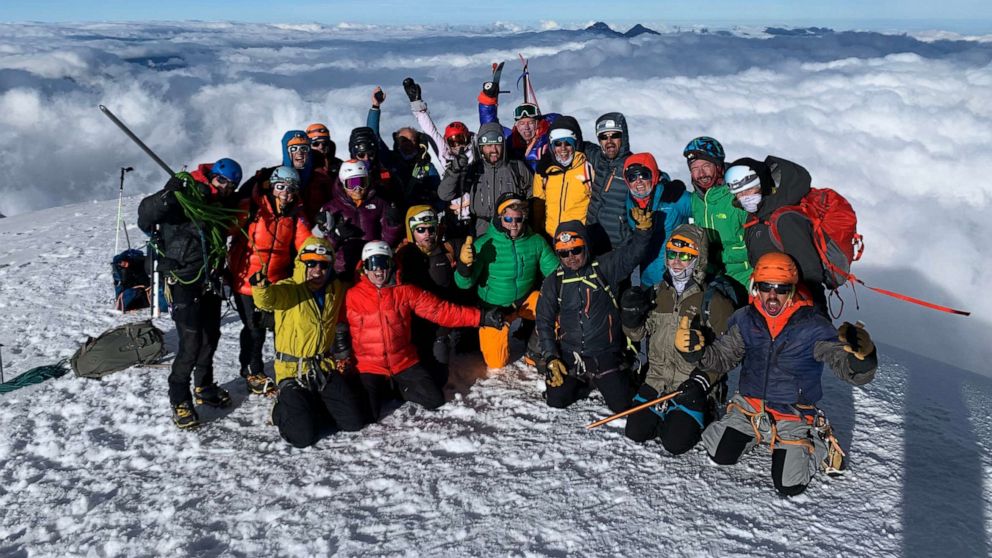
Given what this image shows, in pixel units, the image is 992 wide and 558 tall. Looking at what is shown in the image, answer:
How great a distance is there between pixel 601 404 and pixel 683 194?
2.15 metres

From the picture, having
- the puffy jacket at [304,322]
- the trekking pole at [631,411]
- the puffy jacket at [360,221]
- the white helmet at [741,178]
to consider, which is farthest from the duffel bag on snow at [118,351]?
Answer: the white helmet at [741,178]

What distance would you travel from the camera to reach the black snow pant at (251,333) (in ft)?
19.4

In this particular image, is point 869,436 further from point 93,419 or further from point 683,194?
point 93,419

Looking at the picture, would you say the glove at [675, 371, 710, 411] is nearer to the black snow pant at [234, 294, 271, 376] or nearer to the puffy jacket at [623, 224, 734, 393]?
the puffy jacket at [623, 224, 734, 393]

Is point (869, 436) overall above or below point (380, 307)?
below

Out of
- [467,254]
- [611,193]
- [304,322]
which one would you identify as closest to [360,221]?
[467,254]

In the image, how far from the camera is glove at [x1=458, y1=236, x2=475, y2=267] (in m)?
5.90

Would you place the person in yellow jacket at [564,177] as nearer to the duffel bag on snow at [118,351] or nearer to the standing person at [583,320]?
the standing person at [583,320]

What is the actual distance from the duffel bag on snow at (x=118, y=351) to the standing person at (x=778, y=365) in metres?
5.87

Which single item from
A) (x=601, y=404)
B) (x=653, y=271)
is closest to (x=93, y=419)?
(x=601, y=404)

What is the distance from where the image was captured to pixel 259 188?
5805 mm

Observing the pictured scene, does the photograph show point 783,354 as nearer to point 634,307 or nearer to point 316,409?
point 634,307

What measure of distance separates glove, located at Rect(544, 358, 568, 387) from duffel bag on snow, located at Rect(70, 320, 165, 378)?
4.54 m

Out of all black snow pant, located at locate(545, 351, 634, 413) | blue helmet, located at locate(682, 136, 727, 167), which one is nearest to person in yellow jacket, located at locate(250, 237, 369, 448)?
black snow pant, located at locate(545, 351, 634, 413)
